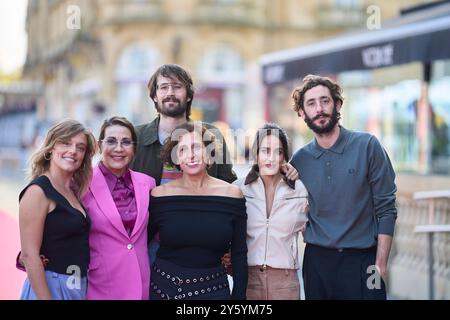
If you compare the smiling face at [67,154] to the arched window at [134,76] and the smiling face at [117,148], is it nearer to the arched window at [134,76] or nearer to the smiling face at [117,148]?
the smiling face at [117,148]

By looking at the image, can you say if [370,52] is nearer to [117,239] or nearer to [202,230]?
[202,230]

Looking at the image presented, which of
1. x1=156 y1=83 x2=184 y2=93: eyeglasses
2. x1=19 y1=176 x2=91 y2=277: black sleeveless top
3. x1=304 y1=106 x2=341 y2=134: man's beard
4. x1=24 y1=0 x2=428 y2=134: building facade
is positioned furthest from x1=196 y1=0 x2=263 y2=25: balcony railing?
x1=19 y1=176 x2=91 y2=277: black sleeveless top

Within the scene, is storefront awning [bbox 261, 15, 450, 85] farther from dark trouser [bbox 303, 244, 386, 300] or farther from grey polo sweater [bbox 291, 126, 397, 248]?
dark trouser [bbox 303, 244, 386, 300]

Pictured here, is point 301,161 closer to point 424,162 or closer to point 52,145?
point 52,145

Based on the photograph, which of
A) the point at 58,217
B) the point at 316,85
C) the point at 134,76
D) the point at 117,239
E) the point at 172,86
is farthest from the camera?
the point at 134,76

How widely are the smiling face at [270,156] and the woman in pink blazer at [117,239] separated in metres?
0.62

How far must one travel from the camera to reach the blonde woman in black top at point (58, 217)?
3430 millimetres

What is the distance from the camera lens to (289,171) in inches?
154

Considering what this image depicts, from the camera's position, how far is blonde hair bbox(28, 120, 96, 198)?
364 cm

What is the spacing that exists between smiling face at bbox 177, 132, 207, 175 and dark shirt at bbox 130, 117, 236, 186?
20.6 inches

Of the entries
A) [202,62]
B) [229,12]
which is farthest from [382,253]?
[229,12]

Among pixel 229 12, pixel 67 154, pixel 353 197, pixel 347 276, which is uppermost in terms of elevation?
pixel 229 12

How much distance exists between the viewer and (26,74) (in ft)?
176

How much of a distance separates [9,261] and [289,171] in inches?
199
